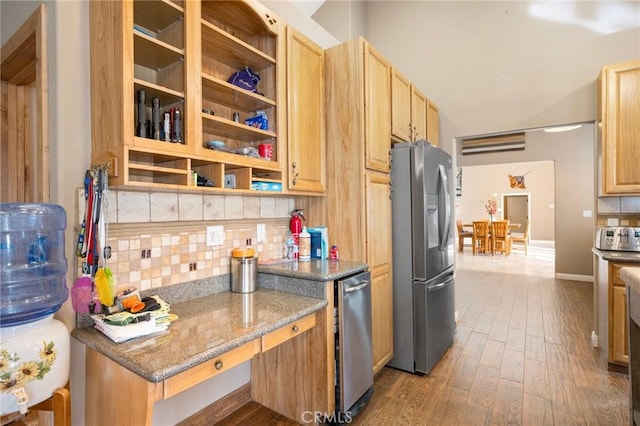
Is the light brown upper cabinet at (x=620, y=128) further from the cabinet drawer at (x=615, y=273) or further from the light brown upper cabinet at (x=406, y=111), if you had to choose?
the light brown upper cabinet at (x=406, y=111)

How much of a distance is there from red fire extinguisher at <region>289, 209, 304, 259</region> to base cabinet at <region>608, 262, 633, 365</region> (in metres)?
2.49

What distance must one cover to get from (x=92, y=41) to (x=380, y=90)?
1812mm

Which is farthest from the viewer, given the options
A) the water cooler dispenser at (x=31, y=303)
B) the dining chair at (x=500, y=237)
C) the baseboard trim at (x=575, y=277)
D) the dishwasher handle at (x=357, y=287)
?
the dining chair at (x=500, y=237)

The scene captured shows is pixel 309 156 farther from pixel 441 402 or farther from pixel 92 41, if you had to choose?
pixel 441 402

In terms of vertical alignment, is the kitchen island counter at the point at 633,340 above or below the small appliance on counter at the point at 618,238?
below

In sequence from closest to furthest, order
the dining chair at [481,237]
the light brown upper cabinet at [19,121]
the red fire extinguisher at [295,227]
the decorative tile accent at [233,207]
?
1. the light brown upper cabinet at [19,121]
2. the decorative tile accent at [233,207]
3. the red fire extinguisher at [295,227]
4. the dining chair at [481,237]

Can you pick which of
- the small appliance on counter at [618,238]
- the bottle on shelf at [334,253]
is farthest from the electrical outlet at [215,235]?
the small appliance on counter at [618,238]

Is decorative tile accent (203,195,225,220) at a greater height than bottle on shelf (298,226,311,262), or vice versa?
decorative tile accent (203,195,225,220)

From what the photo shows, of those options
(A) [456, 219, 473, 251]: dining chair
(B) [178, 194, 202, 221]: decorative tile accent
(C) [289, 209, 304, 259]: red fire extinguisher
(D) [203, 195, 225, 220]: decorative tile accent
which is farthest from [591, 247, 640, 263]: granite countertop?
(A) [456, 219, 473, 251]: dining chair

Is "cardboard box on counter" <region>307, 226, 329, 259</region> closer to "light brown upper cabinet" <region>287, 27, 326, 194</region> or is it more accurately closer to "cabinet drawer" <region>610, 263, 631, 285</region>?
"light brown upper cabinet" <region>287, 27, 326, 194</region>

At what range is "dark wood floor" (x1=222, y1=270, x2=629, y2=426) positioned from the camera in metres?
1.99

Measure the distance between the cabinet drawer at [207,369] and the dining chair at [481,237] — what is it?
8649mm

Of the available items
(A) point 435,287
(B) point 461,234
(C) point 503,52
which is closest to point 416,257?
(A) point 435,287

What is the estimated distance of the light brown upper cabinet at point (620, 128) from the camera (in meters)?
2.65
